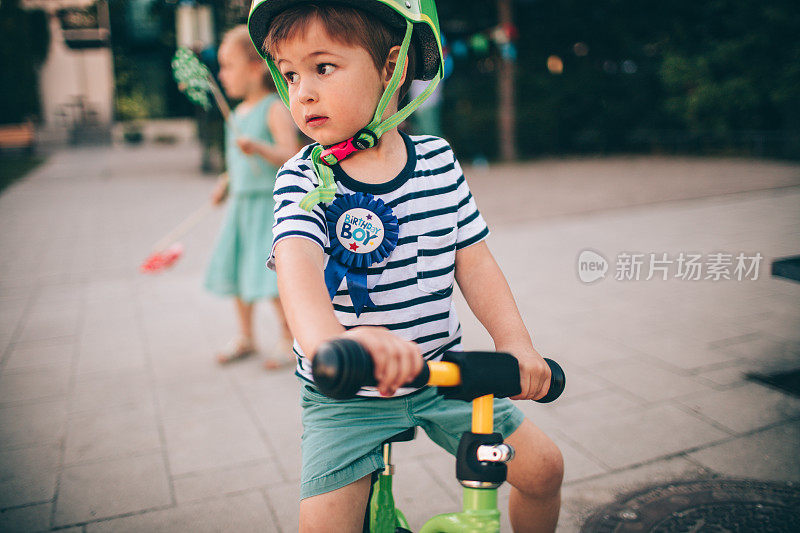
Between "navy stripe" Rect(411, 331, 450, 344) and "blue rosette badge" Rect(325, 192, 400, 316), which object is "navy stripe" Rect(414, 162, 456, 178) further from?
"navy stripe" Rect(411, 331, 450, 344)

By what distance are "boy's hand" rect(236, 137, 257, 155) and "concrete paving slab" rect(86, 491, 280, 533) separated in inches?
73.0

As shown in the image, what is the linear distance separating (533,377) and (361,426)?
0.40 m

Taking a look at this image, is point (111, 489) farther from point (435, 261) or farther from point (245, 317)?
point (435, 261)

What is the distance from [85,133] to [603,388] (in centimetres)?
2849

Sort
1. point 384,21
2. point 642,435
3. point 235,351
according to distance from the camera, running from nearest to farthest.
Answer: point 384,21, point 642,435, point 235,351

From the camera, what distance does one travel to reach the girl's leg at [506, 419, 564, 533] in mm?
1533

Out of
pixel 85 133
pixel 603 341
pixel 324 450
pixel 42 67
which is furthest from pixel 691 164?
pixel 42 67

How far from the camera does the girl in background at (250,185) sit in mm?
3668

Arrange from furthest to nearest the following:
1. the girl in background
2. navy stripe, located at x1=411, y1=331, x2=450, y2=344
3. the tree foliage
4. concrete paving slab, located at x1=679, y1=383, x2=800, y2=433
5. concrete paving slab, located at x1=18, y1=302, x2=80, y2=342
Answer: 1. the tree foliage
2. concrete paving slab, located at x1=18, y1=302, x2=80, y2=342
3. the girl in background
4. concrete paving slab, located at x1=679, y1=383, x2=800, y2=433
5. navy stripe, located at x1=411, y1=331, x2=450, y2=344

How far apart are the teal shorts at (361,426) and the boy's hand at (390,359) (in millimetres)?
462

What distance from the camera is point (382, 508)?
1516 mm

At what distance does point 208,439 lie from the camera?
9.80ft

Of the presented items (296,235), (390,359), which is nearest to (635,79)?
(296,235)

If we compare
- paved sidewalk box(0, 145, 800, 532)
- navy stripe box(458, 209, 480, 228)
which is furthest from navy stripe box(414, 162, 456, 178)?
paved sidewalk box(0, 145, 800, 532)
